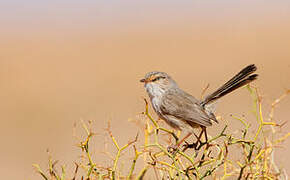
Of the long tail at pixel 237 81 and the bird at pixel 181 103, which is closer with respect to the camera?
the long tail at pixel 237 81

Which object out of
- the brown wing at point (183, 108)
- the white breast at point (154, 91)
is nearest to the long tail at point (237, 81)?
the brown wing at point (183, 108)

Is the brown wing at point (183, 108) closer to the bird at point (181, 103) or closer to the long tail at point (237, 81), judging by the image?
the bird at point (181, 103)

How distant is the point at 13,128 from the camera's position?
1314cm

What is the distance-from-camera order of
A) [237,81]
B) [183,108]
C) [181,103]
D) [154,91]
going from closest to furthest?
[237,81] < [183,108] < [181,103] < [154,91]

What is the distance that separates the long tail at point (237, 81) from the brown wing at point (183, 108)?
0.15 meters

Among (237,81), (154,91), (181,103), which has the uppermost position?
(154,91)

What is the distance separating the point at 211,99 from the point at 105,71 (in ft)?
46.8

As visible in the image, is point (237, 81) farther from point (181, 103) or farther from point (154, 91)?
point (154, 91)

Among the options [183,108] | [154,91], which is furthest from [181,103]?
[154,91]

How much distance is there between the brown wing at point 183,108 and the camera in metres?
4.15

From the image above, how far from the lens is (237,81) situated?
3963 mm

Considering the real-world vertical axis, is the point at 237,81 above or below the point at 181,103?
below

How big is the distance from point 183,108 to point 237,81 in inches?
28.5

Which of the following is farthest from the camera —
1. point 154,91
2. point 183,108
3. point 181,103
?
point 154,91
